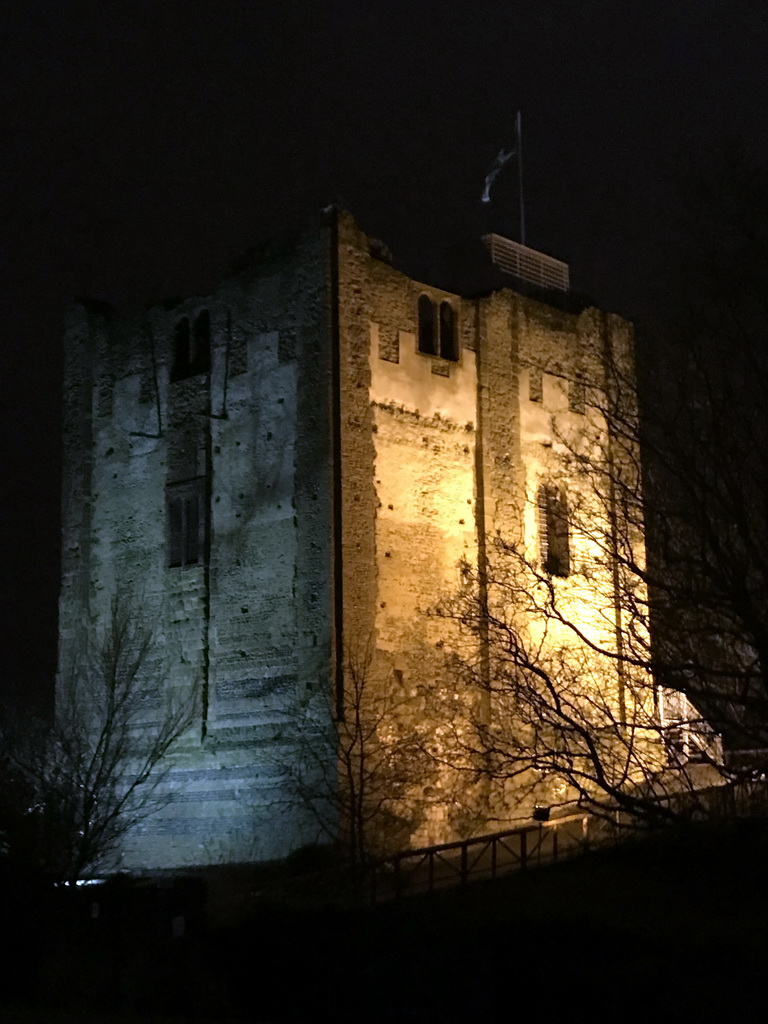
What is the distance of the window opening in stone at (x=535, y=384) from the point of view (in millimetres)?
28609

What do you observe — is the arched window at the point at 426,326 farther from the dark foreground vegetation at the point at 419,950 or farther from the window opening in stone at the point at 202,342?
the dark foreground vegetation at the point at 419,950

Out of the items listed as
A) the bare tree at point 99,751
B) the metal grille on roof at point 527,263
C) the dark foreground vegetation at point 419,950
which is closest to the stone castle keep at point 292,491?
the bare tree at point 99,751

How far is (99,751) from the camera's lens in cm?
2427

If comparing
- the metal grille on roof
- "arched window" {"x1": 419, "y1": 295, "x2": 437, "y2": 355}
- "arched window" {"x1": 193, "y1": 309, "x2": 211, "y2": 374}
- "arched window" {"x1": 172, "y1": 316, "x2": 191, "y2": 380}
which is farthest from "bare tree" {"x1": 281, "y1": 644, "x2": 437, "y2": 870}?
the metal grille on roof

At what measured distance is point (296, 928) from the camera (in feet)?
50.8

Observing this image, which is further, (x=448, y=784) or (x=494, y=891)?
(x=448, y=784)

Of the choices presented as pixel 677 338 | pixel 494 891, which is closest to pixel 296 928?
pixel 494 891

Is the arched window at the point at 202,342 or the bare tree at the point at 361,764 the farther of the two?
the arched window at the point at 202,342

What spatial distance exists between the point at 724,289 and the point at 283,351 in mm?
12322

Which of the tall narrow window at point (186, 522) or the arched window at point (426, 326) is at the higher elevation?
the arched window at point (426, 326)

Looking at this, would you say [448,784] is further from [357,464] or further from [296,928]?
[296,928]

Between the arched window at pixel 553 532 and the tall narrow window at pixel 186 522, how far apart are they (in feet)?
21.9

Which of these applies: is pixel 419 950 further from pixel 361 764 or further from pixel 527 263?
pixel 527 263

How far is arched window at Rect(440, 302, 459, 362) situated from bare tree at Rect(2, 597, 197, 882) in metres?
7.93
